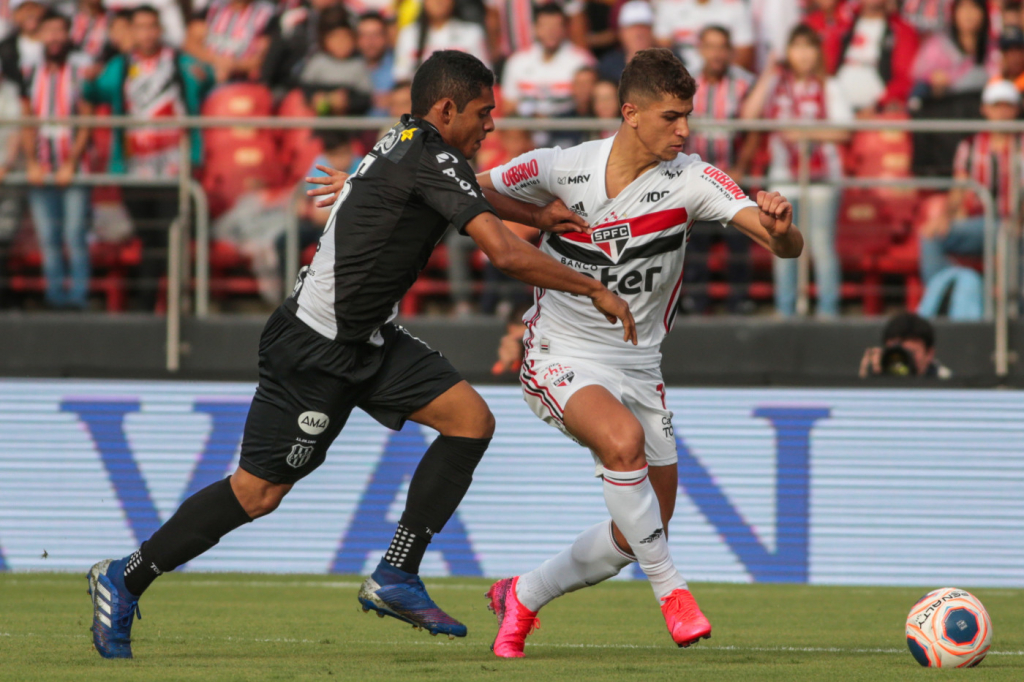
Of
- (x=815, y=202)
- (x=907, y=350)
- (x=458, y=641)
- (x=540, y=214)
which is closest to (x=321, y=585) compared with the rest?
(x=458, y=641)

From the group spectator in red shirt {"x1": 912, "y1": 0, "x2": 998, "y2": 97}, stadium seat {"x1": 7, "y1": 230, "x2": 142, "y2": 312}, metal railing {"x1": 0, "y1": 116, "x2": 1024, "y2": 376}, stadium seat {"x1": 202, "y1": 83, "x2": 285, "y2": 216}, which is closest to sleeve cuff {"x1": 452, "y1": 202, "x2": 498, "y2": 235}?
metal railing {"x1": 0, "y1": 116, "x2": 1024, "y2": 376}

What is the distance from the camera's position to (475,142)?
18.5ft

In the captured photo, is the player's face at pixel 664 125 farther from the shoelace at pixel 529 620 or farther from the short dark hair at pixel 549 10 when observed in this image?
the short dark hair at pixel 549 10

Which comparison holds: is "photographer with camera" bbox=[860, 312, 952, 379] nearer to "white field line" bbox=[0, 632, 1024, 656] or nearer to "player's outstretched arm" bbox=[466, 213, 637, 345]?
"white field line" bbox=[0, 632, 1024, 656]

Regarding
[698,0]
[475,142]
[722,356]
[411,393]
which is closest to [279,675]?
[411,393]

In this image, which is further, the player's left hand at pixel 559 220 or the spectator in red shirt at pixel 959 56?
the spectator in red shirt at pixel 959 56

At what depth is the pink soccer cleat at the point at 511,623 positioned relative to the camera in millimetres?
5773

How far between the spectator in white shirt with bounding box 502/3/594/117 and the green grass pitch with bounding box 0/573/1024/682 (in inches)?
164

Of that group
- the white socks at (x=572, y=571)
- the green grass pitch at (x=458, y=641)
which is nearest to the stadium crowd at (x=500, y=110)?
the green grass pitch at (x=458, y=641)

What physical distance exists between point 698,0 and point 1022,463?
520 cm

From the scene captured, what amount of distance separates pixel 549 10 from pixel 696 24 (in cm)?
129

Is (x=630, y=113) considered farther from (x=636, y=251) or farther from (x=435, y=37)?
(x=435, y=37)

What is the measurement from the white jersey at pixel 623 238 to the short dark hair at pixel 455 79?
2.08 ft

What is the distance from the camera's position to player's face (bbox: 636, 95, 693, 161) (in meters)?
5.68
